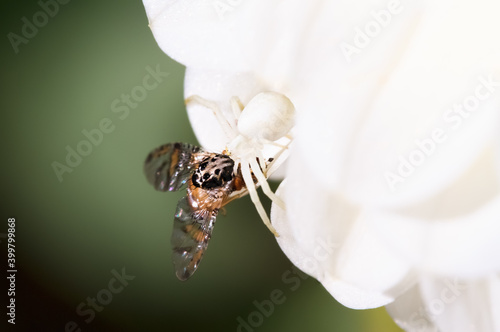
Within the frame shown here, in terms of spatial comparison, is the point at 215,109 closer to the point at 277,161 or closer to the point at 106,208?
the point at 277,161

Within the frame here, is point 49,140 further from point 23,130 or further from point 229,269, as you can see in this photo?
point 229,269

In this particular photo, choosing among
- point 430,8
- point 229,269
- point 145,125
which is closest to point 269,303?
point 229,269

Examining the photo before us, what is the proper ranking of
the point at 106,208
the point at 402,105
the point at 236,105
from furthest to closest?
the point at 106,208 → the point at 236,105 → the point at 402,105

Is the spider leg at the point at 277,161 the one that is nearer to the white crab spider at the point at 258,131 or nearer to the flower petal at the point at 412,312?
the white crab spider at the point at 258,131

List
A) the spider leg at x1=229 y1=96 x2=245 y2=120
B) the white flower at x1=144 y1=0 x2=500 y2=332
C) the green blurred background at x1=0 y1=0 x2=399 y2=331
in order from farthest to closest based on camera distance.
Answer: the green blurred background at x1=0 y1=0 x2=399 y2=331 < the spider leg at x1=229 y1=96 x2=245 y2=120 < the white flower at x1=144 y1=0 x2=500 y2=332

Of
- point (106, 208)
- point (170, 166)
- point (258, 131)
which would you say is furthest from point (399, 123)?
point (106, 208)

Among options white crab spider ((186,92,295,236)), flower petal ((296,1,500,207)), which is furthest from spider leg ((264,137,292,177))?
flower petal ((296,1,500,207))

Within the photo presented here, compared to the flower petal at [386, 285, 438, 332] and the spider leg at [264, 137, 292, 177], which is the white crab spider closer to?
the spider leg at [264, 137, 292, 177]
